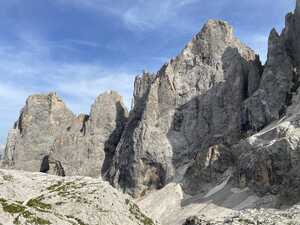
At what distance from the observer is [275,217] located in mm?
35156

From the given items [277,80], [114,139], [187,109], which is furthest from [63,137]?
[277,80]

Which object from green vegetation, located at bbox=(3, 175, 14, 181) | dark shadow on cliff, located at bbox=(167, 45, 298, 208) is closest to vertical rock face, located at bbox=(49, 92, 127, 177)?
dark shadow on cliff, located at bbox=(167, 45, 298, 208)

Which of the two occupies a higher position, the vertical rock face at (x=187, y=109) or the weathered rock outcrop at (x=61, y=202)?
the vertical rock face at (x=187, y=109)

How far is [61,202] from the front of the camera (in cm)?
3338

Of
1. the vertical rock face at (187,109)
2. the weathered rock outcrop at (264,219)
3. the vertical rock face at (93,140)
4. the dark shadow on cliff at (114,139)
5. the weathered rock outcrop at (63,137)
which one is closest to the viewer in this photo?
the weathered rock outcrop at (264,219)

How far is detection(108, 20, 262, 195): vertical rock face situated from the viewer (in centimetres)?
14638

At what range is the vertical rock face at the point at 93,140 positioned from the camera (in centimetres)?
16119

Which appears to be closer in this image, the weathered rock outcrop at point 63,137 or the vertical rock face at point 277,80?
the vertical rock face at point 277,80

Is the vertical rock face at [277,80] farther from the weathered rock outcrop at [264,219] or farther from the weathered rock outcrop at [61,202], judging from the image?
the weathered rock outcrop at [61,202]

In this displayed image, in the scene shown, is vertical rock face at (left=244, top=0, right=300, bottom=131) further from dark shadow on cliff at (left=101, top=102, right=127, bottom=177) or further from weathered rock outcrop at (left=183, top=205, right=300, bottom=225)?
weathered rock outcrop at (left=183, top=205, right=300, bottom=225)

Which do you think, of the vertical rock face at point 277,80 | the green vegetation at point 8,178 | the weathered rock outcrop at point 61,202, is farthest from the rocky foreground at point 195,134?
the green vegetation at point 8,178

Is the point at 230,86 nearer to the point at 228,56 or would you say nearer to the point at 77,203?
the point at 228,56

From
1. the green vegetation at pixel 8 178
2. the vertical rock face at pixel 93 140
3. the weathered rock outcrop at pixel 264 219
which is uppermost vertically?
the vertical rock face at pixel 93 140

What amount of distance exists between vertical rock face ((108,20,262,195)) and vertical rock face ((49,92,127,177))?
9932 mm
